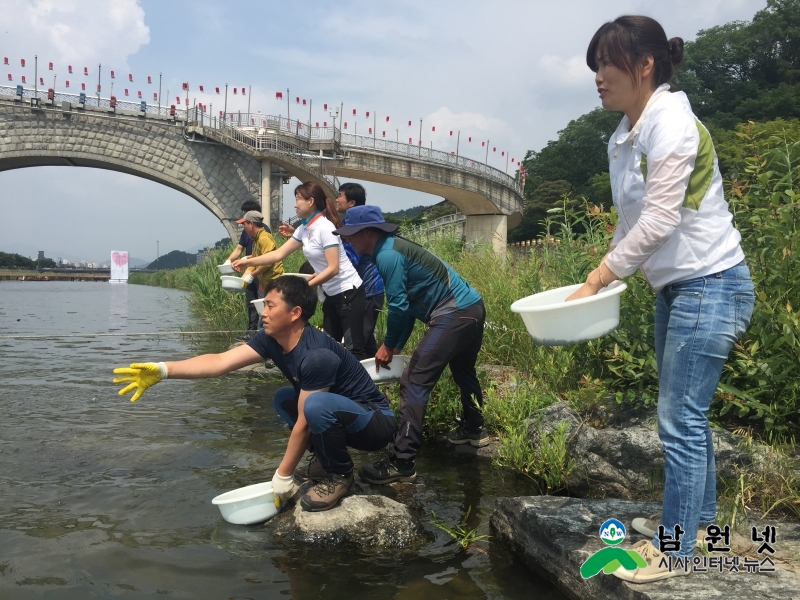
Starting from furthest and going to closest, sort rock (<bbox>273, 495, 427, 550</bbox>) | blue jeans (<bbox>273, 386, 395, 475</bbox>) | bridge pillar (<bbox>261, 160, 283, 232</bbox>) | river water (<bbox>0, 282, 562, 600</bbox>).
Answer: bridge pillar (<bbox>261, 160, 283, 232</bbox>) < blue jeans (<bbox>273, 386, 395, 475</bbox>) < rock (<bbox>273, 495, 427, 550</bbox>) < river water (<bbox>0, 282, 562, 600</bbox>)

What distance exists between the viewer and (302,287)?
3422mm

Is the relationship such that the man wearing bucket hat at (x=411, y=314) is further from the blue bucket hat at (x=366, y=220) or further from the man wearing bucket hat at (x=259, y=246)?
the man wearing bucket hat at (x=259, y=246)

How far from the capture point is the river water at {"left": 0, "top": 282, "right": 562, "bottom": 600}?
9.09ft

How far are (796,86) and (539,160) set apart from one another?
25.4m

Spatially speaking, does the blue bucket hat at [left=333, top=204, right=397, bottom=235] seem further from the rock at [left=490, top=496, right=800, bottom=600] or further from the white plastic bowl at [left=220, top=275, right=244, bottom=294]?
the white plastic bowl at [left=220, top=275, right=244, bottom=294]

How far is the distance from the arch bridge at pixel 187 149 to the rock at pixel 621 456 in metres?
22.7

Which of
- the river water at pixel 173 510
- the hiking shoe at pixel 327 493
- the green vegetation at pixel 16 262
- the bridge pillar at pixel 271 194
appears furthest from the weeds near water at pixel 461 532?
the green vegetation at pixel 16 262

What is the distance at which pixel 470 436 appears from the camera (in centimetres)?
469

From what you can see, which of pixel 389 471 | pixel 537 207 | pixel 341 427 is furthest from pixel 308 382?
pixel 537 207

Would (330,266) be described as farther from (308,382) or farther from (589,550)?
(589,550)

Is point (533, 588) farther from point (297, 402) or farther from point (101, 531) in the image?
point (101, 531)

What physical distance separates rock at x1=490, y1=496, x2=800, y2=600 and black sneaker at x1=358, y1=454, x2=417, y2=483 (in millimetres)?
728

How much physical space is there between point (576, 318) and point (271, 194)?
30.9m

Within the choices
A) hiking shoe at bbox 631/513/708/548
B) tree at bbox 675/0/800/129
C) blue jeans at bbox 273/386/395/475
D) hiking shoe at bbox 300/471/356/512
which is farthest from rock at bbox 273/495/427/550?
tree at bbox 675/0/800/129
